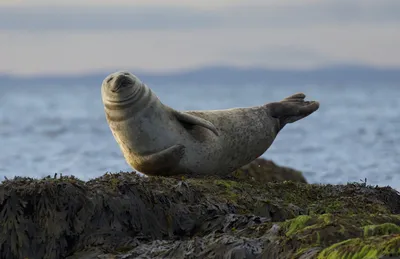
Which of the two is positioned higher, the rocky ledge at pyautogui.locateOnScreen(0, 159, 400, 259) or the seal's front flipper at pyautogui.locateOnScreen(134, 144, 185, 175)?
the seal's front flipper at pyautogui.locateOnScreen(134, 144, 185, 175)

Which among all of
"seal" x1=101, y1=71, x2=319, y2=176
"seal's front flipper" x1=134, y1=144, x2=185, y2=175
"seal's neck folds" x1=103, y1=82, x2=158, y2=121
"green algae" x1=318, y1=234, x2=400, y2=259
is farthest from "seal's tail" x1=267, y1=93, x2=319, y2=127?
→ "green algae" x1=318, y1=234, x2=400, y2=259

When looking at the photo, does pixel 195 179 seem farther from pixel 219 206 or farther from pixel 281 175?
pixel 281 175

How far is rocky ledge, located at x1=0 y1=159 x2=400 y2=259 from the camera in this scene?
21.8 ft

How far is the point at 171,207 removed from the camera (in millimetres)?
8414

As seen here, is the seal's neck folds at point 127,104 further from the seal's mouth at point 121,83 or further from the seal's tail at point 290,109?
the seal's tail at point 290,109

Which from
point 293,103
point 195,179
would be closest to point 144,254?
Answer: point 195,179

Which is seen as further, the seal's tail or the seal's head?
the seal's tail

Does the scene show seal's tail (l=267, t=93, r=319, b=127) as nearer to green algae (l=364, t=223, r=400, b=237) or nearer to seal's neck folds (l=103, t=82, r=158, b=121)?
seal's neck folds (l=103, t=82, r=158, b=121)

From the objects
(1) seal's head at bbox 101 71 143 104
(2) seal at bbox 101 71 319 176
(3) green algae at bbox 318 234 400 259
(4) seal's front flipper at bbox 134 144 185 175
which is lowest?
(3) green algae at bbox 318 234 400 259

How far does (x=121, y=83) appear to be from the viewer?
10.6 metres

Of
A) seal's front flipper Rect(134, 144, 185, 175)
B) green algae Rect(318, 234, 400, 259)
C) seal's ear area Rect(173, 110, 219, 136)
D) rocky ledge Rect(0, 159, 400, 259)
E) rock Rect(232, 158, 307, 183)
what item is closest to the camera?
green algae Rect(318, 234, 400, 259)

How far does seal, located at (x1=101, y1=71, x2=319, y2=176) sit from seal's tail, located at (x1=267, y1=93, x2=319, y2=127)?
0.71 m

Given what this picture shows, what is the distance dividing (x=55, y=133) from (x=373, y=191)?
106 ft

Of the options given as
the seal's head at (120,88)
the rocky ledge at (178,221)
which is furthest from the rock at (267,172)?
the rocky ledge at (178,221)
